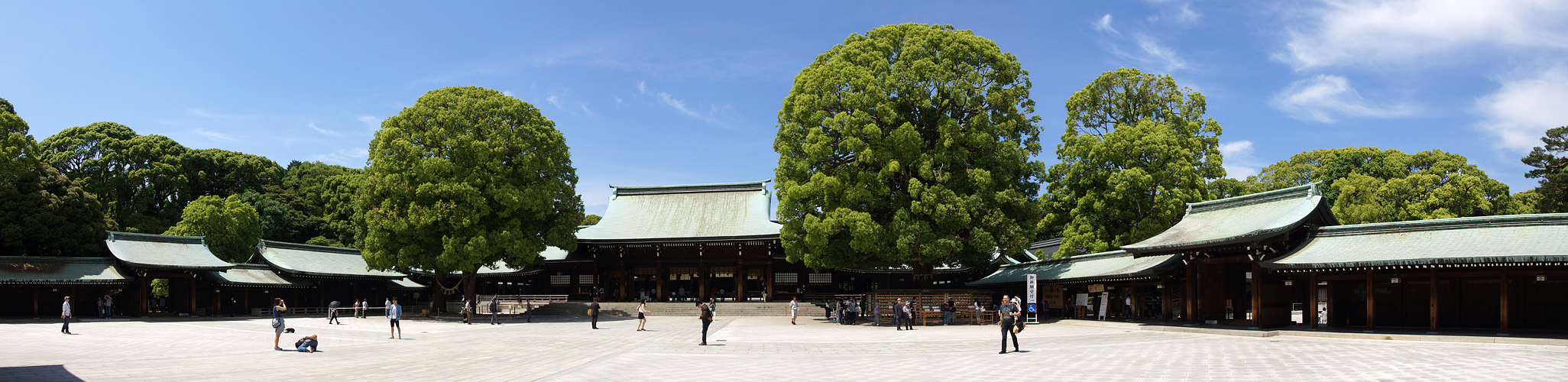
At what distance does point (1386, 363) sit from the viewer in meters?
15.3

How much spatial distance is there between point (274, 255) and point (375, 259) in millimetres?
10872

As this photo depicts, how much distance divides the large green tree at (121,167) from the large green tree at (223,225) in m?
2.59

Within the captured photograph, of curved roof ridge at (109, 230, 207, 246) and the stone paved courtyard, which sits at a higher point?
curved roof ridge at (109, 230, 207, 246)

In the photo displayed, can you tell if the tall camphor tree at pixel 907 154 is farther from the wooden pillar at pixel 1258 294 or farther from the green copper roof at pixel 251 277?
the green copper roof at pixel 251 277

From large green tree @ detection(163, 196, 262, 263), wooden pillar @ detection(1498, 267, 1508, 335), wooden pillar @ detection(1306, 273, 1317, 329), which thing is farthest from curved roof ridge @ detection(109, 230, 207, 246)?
wooden pillar @ detection(1498, 267, 1508, 335)

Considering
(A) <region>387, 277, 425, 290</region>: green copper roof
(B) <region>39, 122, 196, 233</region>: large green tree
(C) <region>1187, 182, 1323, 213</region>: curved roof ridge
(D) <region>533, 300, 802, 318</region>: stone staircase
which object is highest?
(B) <region>39, 122, 196, 233</region>: large green tree

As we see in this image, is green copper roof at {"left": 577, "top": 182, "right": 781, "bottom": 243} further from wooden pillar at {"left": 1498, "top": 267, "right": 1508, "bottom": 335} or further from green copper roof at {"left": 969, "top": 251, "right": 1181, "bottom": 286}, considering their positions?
wooden pillar at {"left": 1498, "top": 267, "right": 1508, "bottom": 335}

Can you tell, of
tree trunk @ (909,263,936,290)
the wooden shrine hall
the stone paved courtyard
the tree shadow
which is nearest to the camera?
the tree shadow

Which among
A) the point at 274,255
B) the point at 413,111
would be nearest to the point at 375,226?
the point at 413,111

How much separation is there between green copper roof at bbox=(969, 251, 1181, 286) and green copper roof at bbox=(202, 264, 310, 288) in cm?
3137

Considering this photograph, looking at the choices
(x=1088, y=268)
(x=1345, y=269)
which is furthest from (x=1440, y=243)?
(x=1088, y=268)

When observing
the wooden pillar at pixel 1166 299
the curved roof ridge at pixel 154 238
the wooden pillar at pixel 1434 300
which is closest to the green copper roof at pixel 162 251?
the curved roof ridge at pixel 154 238

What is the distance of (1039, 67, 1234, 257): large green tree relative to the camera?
35.3 metres

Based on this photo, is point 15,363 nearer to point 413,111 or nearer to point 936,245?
point 413,111
